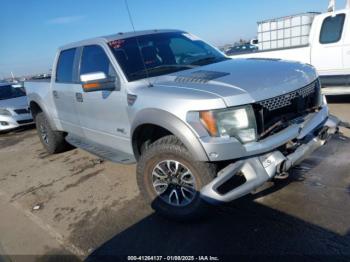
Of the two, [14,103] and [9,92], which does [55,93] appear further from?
[9,92]

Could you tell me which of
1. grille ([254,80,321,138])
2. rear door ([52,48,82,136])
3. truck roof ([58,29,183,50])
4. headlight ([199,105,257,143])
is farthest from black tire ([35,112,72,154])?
grille ([254,80,321,138])

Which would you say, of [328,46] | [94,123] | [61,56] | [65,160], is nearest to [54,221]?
[94,123]

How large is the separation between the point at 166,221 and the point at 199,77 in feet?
4.86

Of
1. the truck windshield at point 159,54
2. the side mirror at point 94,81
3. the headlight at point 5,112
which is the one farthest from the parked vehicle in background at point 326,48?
the headlight at point 5,112

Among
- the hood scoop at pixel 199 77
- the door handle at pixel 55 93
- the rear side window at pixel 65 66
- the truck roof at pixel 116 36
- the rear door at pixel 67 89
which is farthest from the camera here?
the door handle at pixel 55 93

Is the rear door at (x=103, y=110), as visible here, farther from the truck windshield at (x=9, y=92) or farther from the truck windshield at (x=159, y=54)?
the truck windshield at (x=9, y=92)

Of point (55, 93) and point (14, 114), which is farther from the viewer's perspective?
point (14, 114)

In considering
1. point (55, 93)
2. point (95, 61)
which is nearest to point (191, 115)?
point (95, 61)

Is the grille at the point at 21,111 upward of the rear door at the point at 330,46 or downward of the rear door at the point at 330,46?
downward

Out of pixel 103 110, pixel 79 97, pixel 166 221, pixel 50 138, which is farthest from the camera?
pixel 50 138

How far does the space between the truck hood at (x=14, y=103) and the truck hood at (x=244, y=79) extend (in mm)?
6976

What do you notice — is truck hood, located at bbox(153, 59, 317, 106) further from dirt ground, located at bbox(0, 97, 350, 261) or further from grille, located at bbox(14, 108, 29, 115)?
grille, located at bbox(14, 108, 29, 115)

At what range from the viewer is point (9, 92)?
1037cm

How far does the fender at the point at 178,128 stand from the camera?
2.80 m
